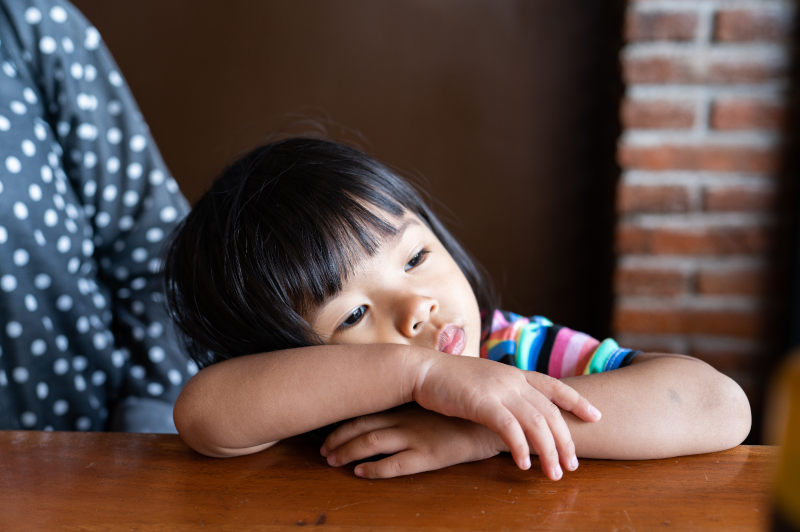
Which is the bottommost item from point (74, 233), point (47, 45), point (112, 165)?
point (74, 233)

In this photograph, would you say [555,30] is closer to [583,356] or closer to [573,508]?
[583,356]

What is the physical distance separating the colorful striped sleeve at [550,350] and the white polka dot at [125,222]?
2.25 ft

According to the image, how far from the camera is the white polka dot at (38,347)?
90 cm

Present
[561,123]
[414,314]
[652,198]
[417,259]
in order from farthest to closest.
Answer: [561,123] < [652,198] < [417,259] < [414,314]

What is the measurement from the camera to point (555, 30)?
166cm

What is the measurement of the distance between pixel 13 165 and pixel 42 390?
366 millimetres

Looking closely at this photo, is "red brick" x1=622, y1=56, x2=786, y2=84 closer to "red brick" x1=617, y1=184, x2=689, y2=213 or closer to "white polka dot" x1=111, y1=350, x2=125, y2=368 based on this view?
"red brick" x1=617, y1=184, x2=689, y2=213

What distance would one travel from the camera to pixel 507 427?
0.49m

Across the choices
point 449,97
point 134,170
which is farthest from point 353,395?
point 449,97

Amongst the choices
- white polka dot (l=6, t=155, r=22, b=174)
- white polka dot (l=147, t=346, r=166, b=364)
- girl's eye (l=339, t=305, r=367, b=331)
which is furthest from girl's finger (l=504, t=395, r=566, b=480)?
white polka dot (l=6, t=155, r=22, b=174)

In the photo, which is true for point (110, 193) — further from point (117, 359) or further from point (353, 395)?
point (353, 395)

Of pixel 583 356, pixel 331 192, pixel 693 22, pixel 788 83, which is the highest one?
pixel 693 22

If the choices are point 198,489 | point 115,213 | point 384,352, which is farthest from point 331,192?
point 115,213

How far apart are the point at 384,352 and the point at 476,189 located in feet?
4.27
